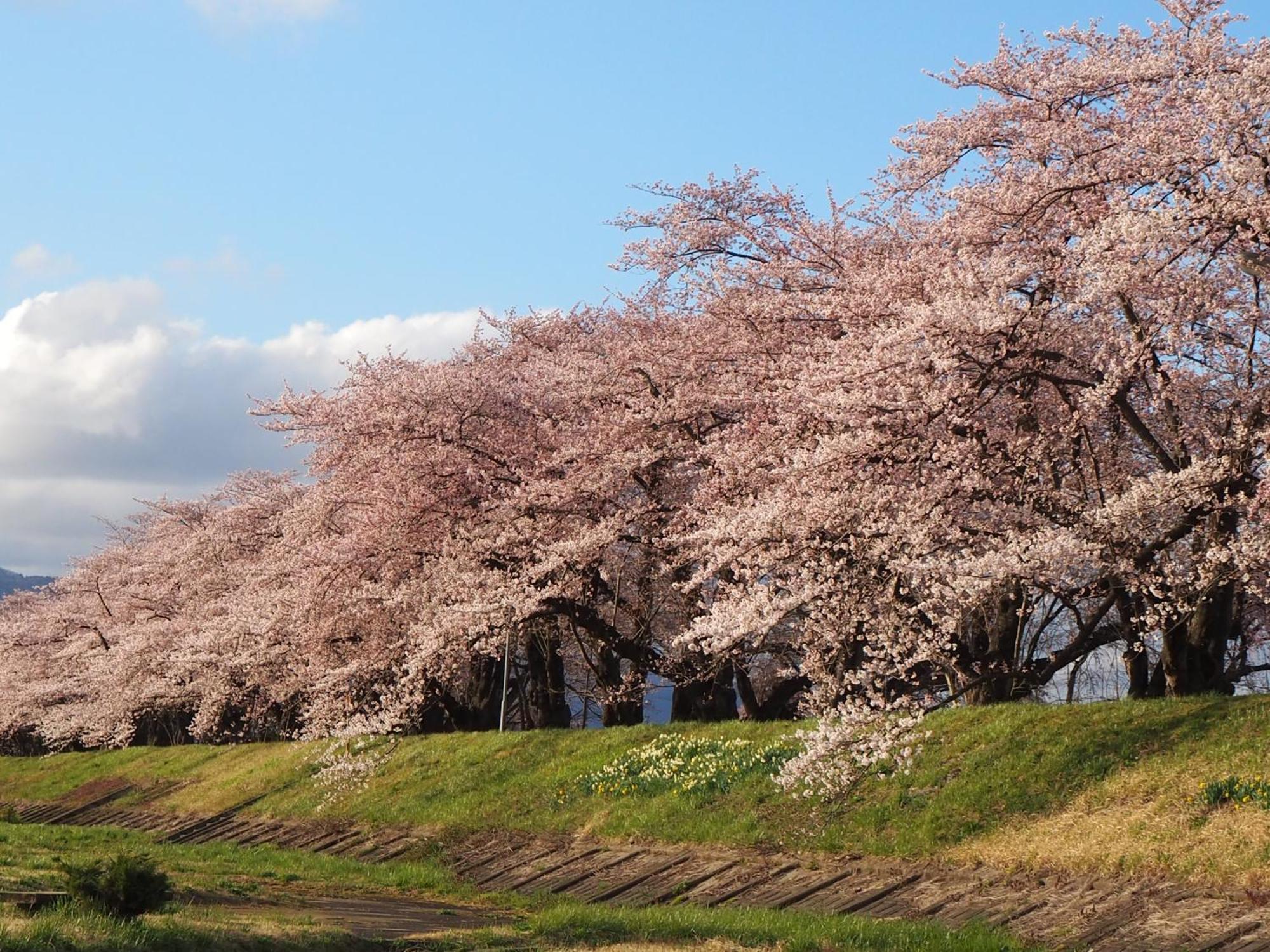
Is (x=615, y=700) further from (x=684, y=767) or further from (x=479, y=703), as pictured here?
(x=479, y=703)

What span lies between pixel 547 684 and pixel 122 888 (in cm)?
2056

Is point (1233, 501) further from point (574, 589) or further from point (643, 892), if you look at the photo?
point (574, 589)

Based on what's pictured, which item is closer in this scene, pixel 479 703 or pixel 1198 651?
pixel 1198 651

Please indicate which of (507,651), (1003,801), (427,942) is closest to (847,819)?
(1003,801)

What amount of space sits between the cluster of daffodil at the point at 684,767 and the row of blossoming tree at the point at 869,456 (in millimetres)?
1392

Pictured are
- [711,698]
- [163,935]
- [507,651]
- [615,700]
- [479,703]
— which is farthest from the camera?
[479,703]

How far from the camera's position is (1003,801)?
15.4 m

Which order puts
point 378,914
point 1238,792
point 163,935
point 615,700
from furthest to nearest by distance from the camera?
point 615,700
point 378,914
point 1238,792
point 163,935

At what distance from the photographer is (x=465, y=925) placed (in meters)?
13.9

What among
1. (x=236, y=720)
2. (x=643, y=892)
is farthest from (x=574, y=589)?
(x=236, y=720)

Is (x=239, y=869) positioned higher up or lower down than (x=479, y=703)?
lower down

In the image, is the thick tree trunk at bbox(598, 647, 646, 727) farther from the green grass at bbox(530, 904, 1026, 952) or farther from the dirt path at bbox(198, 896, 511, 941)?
the green grass at bbox(530, 904, 1026, 952)

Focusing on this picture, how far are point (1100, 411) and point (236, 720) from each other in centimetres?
3813

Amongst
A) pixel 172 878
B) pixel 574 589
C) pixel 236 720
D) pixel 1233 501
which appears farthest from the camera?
pixel 236 720
